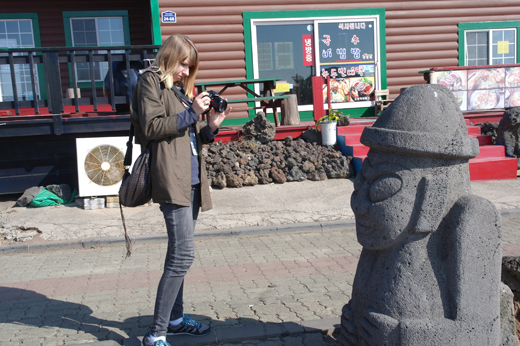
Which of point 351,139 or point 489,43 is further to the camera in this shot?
point 489,43

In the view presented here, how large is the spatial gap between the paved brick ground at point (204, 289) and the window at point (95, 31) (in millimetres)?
7540

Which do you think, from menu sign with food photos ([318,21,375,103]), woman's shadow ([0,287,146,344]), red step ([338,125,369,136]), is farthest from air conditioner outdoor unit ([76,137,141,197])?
menu sign with food photos ([318,21,375,103])

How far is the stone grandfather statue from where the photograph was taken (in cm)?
220

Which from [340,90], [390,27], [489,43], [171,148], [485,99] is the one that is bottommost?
[171,148]

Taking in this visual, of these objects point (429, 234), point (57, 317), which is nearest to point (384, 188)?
point (429, 234)

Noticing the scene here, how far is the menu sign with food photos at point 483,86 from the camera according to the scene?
10.4 m

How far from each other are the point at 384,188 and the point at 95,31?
1166 cm

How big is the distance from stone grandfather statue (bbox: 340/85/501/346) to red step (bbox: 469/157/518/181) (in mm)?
6923

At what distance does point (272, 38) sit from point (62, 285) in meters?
8.76

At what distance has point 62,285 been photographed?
14.9ft

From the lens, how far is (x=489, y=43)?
41.2 ft

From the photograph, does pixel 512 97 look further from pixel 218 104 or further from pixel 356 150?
pixel 218 104

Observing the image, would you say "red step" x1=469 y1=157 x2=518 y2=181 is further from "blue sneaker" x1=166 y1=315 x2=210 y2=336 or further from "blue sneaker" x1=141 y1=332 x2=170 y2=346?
"blue sneaker" x1=141 y1=332 x2=170 y2=346

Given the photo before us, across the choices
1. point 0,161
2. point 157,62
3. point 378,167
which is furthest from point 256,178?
point 378,167
